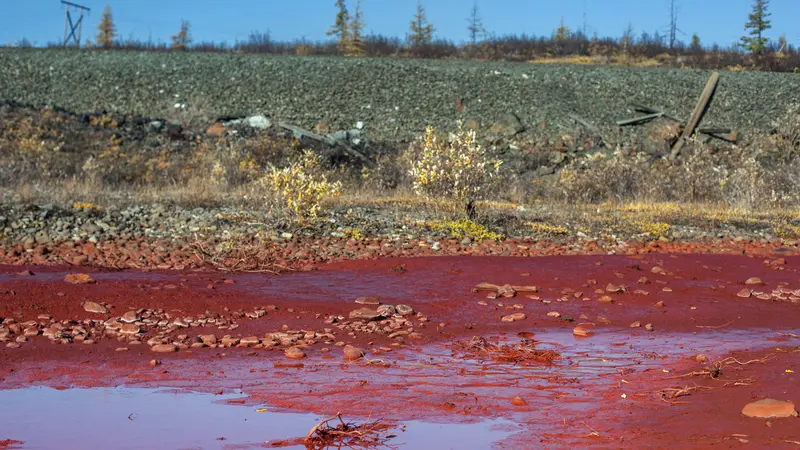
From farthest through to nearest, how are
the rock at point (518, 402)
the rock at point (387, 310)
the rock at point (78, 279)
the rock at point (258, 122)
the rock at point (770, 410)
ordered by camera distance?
1. the rock at point (258, 122)
2. the rock at point (78, 279)
3. the rock at point (387, 310)
4. the rock at point (518, 402)
5. the rock at point (770, 410)

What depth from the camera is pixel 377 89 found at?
26.6 meters

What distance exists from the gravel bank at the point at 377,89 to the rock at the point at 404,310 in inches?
633

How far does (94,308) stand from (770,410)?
5.15 meters

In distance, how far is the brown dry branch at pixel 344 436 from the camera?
4230mm

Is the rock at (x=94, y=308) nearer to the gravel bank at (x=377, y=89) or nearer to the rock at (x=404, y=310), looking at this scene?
the rock at (x=404, y=310)

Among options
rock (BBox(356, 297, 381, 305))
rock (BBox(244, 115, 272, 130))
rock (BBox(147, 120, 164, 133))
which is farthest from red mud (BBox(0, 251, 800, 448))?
rock (BBox(244, 115, 272, 130))

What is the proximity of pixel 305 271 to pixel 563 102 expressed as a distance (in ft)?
59.0

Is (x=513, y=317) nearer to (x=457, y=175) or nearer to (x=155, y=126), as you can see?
(x=457, y=175)

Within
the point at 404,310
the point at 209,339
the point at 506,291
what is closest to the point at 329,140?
the point at 506,291

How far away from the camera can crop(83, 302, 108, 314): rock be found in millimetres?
7316

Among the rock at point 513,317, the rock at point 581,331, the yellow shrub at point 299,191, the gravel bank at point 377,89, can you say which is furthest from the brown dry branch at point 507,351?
the gravel bank at point 377,89

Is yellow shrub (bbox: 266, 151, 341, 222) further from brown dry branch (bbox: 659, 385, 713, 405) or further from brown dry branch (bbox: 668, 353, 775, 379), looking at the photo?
brown dry branch (bbox: 659, 385, 713, 405)

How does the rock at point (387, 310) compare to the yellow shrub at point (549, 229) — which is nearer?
the rock at point (387, 310)

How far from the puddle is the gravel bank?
18794 millimetres
